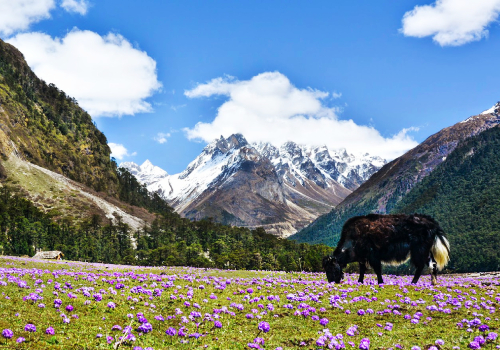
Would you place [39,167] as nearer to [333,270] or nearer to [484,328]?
[333,270]

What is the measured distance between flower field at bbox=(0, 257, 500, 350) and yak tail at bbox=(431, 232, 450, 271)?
3.77m

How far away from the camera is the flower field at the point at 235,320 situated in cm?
1025

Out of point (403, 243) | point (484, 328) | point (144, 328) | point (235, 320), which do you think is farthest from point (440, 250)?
point (144, 328)

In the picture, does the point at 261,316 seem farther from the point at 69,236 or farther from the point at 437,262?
the point at 69,236

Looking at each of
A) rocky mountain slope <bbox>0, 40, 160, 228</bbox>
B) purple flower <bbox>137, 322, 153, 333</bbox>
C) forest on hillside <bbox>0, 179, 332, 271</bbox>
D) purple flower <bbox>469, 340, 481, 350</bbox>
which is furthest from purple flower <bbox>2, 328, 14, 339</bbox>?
rocky mountain slope <bbox>0, 40, 160, 228</bbox>

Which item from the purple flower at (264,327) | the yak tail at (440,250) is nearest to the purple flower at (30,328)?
the purple flower at (264,327)

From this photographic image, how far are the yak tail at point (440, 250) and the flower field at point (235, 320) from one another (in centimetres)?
377

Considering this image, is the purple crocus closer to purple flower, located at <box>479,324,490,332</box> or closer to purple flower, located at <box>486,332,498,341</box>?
purple flower, located at <box>486,332,498,341</box>

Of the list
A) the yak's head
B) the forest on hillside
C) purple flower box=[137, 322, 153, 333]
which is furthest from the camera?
the forest on hillside

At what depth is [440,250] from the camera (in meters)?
22.4

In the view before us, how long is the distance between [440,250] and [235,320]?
1579cm

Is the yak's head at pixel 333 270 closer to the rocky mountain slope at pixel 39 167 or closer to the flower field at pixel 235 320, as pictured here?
the flower field at pixel 235 320

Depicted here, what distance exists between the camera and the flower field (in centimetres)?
1025

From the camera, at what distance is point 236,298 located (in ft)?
54.5
